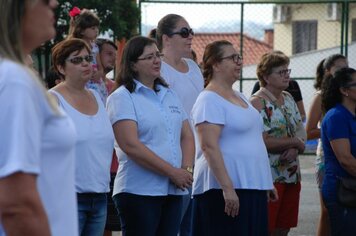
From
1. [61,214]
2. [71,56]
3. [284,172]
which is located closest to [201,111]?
[71,56]

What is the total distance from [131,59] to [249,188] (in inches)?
45.4

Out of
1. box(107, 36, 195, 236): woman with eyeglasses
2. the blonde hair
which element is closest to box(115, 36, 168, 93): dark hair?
box(107, 36, 195, 236): woman with eyeglasses

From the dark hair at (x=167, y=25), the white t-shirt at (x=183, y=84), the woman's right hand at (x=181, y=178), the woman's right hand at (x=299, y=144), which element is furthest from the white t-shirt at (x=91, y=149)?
the woman's right hand at (x=299, y=144)

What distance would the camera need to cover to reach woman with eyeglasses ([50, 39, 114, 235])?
5.23m

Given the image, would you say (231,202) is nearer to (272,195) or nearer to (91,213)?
(272,195)

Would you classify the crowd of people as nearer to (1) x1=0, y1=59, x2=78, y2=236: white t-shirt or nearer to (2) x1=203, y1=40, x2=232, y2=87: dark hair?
(2) x1=203, y1=40, x2=232, y2=87: dark hair

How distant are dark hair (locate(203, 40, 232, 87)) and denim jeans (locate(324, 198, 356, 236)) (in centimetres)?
132

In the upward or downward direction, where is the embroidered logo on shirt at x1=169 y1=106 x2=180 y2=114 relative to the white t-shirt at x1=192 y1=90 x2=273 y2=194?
upward

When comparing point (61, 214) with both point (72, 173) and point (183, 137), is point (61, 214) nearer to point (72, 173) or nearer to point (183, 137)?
point (72, 173)

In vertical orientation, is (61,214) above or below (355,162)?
above

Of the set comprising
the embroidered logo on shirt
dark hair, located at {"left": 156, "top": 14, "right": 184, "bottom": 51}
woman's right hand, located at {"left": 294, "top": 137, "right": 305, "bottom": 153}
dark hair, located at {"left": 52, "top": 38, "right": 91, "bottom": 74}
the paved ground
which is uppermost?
dark hair, located at {"left": 156, "top": 14, "right": 184, "bottom": 51}

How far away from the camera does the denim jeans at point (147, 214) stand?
5.61 metres

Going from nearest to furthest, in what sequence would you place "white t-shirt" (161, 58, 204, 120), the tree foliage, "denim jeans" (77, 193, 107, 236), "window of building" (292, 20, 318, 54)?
"denim jeans" (77, 193, 107, 236) → "white t-shirt" (161, 58, 204, 120) → the tree foliage → "window of building" (292, 20, 318, 54)

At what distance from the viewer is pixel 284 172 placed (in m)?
7.05
